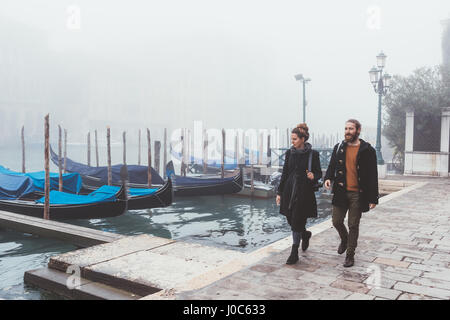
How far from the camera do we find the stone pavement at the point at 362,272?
120 inches

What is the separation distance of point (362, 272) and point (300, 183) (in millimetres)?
961

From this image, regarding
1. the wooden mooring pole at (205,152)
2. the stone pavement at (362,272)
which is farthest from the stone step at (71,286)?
the wooden mooring pole at (205,152)

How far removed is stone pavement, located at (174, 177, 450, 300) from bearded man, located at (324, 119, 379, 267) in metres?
0.35

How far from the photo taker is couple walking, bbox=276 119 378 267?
362 centimetres

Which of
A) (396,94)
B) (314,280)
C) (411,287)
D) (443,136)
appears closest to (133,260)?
(314,280)

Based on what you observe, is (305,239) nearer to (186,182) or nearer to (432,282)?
(432,282)

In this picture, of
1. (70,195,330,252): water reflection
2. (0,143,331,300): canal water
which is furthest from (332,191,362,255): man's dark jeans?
(70,195,330,252): water reflection

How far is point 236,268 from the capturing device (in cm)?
372

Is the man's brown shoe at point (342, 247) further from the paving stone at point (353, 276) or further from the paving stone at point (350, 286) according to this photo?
the paving stone at point (350, 286)

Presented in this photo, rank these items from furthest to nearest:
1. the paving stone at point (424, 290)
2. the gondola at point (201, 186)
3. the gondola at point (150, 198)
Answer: the gondola at point (201, 186) < the gondola at point (150, 198) < the paving stone at point (424, 290)

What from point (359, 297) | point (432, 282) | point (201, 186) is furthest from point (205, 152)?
point (359, 297)

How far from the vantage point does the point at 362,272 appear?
11.6ft

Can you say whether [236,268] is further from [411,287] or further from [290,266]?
[411,287]

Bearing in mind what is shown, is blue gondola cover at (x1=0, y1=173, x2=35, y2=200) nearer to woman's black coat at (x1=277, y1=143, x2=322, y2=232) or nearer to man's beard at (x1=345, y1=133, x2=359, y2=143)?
woman's black coat at (x1=277, y1=143, x2=322, y2=232)
